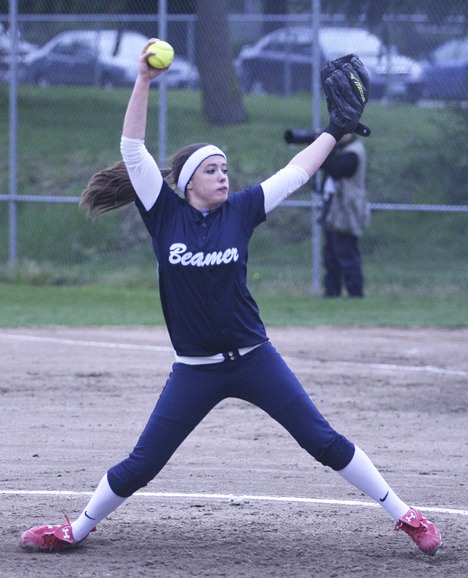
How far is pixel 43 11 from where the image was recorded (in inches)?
716

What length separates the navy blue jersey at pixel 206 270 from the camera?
→ 4.80m

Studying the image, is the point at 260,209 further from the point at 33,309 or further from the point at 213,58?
the point at 213,58

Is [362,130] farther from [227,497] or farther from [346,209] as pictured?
[346,209]

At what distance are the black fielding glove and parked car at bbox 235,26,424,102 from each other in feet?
33.3

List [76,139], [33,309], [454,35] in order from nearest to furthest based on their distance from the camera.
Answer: [33,309], [454,35], [76,139]

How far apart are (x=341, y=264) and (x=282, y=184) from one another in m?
9.22

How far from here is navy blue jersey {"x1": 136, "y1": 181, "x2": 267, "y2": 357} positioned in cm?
480

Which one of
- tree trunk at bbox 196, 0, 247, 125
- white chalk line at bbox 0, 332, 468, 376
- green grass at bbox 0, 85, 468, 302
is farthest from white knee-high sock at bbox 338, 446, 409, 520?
tree trunk at bbox 196, 0, 247, 125

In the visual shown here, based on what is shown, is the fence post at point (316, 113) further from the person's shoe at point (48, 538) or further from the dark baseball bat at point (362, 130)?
the person's shoe at point (48, 538)

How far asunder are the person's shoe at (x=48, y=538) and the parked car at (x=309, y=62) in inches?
437

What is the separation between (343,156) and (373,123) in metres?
2.85

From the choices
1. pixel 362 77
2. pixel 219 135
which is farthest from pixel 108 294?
pixel 362 77

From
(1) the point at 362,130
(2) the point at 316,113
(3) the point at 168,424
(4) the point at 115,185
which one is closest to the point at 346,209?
(2) the point at 316,113

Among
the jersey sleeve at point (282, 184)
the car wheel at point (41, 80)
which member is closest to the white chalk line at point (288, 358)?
the jersey sleeve at point (282, 184)
